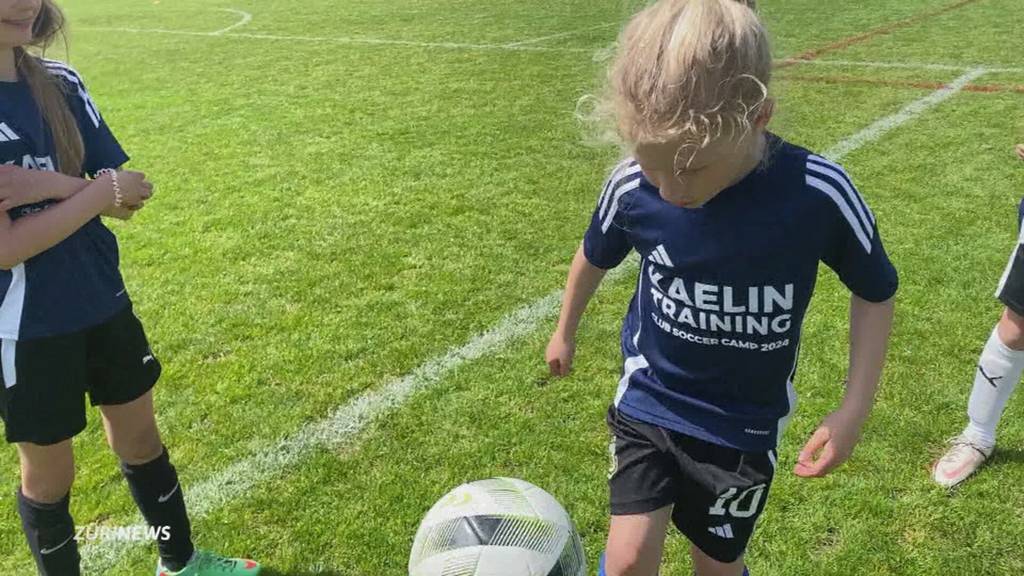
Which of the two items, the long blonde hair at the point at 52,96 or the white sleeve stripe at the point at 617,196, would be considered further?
the long blonde hair at the point at 52,96

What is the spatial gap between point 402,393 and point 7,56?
210 centimetres

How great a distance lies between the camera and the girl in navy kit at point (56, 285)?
211 cm

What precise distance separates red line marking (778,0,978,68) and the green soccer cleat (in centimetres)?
814

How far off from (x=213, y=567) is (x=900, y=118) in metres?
6.87

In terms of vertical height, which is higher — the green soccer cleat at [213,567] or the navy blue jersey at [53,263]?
the navy blue jersey at [53,263]

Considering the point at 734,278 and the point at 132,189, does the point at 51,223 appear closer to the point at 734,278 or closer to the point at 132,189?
the point at 132,189

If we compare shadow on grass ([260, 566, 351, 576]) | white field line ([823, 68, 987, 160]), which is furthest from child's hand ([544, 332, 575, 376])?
white field line ([823, 68, 987, 160])

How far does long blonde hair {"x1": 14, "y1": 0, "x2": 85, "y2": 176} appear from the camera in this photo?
7.22 ft

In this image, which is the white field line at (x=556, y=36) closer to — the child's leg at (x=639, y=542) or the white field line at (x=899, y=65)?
the white field line at (x=899, y=65)

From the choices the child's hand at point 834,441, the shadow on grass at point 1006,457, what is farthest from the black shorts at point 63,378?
the shadow on grass at point 1006,457

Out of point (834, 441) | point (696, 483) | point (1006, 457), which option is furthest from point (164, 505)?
point (1006, 457)

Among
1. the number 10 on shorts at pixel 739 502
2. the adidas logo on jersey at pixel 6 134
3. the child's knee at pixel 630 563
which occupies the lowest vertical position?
the child's knee at pixel 630 563

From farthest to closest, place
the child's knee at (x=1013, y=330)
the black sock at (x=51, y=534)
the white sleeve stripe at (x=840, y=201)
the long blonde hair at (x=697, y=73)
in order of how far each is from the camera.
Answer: the child's knee at (x=1013, y=330) < the black sock at (x=51, y=534) < the white sleeve stripe at (x=840, y=201) < the long blonde hair at (x=697, y=73)

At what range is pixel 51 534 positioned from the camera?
2473 mm
